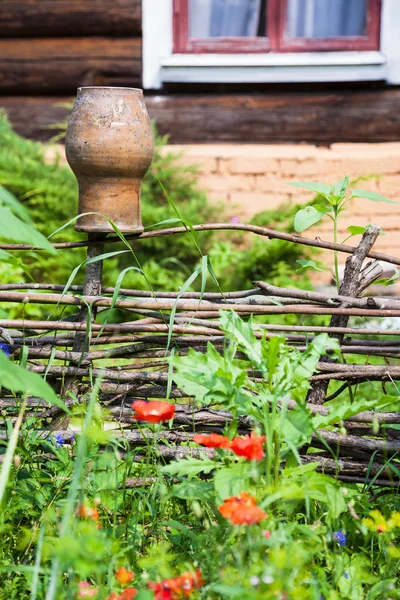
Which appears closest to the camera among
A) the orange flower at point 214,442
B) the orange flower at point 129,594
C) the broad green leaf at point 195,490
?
the orange flower at point 129,594

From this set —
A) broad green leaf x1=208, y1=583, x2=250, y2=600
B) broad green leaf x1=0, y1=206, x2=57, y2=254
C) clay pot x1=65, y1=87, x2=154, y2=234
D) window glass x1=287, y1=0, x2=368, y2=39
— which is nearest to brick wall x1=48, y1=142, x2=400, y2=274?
window glass x1=287, y1=0, x2=368, y2=39

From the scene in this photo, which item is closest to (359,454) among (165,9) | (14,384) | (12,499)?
(12,499)

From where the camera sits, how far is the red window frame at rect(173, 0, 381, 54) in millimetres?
4480

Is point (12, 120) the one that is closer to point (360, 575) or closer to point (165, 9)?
point (165, 9)

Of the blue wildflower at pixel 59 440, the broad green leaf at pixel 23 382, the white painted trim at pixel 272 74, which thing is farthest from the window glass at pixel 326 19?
the broad green leaf at pixel 23 382

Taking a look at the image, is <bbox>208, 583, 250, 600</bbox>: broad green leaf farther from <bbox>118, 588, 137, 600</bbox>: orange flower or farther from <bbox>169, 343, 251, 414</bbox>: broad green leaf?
<bbox>169, 343, 251, 414</bbox>: broad green leaf

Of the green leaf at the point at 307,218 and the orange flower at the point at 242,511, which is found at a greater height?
the green leaf at the point at 307,218

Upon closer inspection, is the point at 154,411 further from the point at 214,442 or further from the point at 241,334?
the point at 241,334

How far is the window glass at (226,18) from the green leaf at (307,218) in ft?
9.77

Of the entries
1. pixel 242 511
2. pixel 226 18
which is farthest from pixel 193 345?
pixel 226 18

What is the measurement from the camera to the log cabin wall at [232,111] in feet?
14.4

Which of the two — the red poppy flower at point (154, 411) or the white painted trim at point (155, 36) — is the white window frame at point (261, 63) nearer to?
the white painted trim at point (155, 36)

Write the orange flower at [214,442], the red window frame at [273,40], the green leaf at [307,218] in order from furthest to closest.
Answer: the red window frame at [273,40] → the green leaf at [307,218] → the orange flower at [214,442]

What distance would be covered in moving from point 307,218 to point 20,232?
34.4 inches
